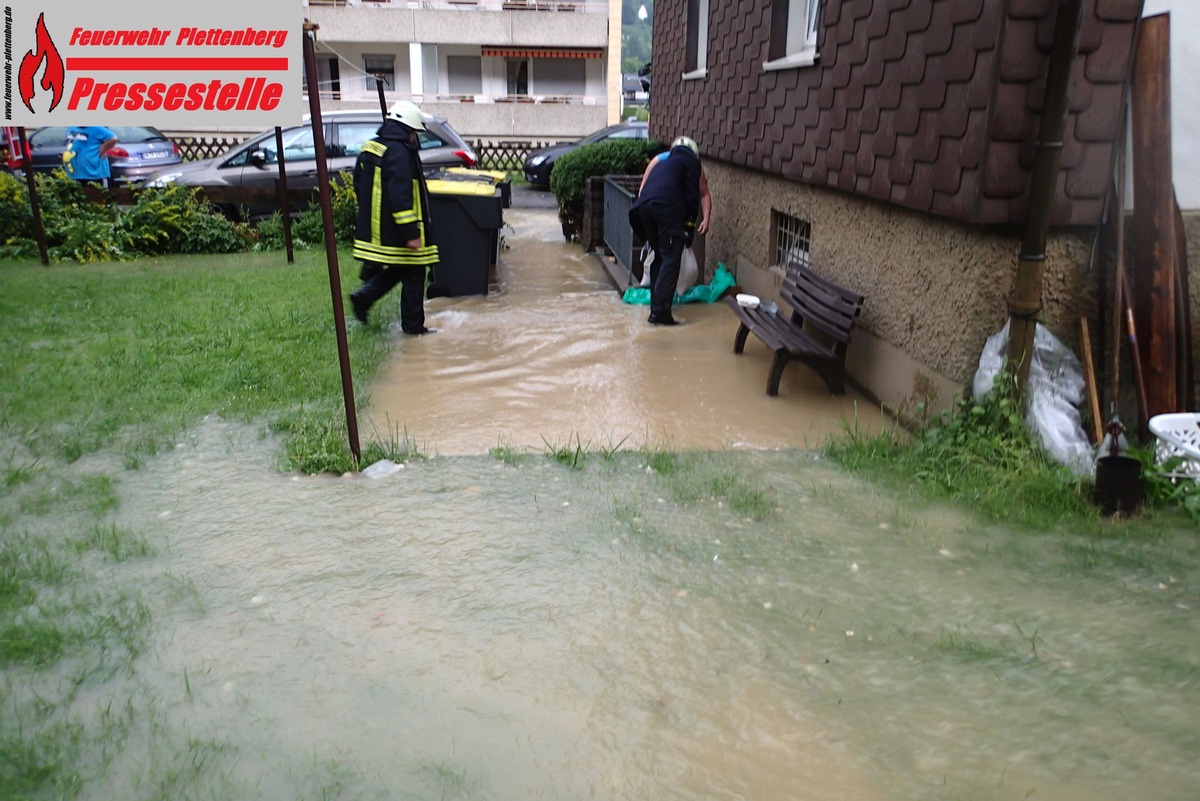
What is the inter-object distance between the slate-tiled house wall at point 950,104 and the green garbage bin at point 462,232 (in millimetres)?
3139

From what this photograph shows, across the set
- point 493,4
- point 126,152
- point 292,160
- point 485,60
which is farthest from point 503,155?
point 292,160

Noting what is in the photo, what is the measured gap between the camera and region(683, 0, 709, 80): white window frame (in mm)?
11094

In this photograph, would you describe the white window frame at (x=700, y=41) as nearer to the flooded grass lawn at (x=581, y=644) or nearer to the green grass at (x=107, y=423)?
the green grass at (x=107, y=423)

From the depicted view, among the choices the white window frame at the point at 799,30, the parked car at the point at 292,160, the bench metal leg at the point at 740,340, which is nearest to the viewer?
the bench metal leg at the point at 740,340

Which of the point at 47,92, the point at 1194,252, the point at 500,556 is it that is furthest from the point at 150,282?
the point at 1194,252

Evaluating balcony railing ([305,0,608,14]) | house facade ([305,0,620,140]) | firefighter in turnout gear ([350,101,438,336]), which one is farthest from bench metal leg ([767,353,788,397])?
balcony railing ([305,0,608,14])

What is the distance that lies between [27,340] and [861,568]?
674 cm

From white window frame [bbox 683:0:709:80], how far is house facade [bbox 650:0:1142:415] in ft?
8.24

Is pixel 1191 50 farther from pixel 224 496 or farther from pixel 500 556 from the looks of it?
pixel 224 496

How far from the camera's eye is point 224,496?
4.69 m

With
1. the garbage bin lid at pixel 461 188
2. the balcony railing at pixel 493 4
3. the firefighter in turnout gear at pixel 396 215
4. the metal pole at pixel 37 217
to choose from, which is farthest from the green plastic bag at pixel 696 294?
the balcony railing at pixel 493 4

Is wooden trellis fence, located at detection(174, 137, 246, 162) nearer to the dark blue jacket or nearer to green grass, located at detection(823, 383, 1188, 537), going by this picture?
the dark blue jacket

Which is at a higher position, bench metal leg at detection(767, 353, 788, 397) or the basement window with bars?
the basement window with bars

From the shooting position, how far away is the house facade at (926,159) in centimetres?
459
